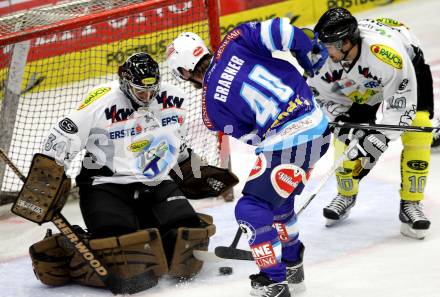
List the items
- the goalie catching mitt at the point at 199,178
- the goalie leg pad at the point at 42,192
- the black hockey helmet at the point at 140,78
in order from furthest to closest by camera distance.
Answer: the goalie catching mitt at the point at 199,178 < the black hockey helmet at the point at 140,78 < the goalie leg pad at the point at 42,192

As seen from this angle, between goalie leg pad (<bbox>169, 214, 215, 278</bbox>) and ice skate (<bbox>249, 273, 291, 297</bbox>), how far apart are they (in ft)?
1.83

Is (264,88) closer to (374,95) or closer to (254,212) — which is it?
(254,212)

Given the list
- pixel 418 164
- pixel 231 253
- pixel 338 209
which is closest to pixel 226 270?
pixel 231 253

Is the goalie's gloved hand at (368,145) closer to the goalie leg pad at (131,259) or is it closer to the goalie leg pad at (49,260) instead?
the goalie leg pad at (131,259)

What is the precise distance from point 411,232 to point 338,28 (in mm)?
1040

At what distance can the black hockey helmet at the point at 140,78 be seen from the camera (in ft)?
13.6

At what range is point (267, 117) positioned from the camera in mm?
3627

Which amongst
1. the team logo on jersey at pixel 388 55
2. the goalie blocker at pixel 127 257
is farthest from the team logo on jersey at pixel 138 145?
the team logo on jersey at pixel 388 55

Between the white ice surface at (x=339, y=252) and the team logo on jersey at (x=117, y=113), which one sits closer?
the white ice surface at (x=339, y=252)

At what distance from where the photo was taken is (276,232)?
363 cm

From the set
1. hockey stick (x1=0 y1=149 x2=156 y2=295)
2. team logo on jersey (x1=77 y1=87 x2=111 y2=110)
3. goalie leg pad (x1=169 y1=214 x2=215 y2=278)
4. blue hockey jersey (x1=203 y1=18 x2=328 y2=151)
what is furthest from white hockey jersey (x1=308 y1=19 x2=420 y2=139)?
hockey stick (x1=0 y1=149 x2=156 y2=295)

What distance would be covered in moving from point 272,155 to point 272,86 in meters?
0.27

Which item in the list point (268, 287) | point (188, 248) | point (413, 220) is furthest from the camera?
point (413, 220)

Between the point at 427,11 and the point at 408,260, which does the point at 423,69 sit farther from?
the point at 427,11
